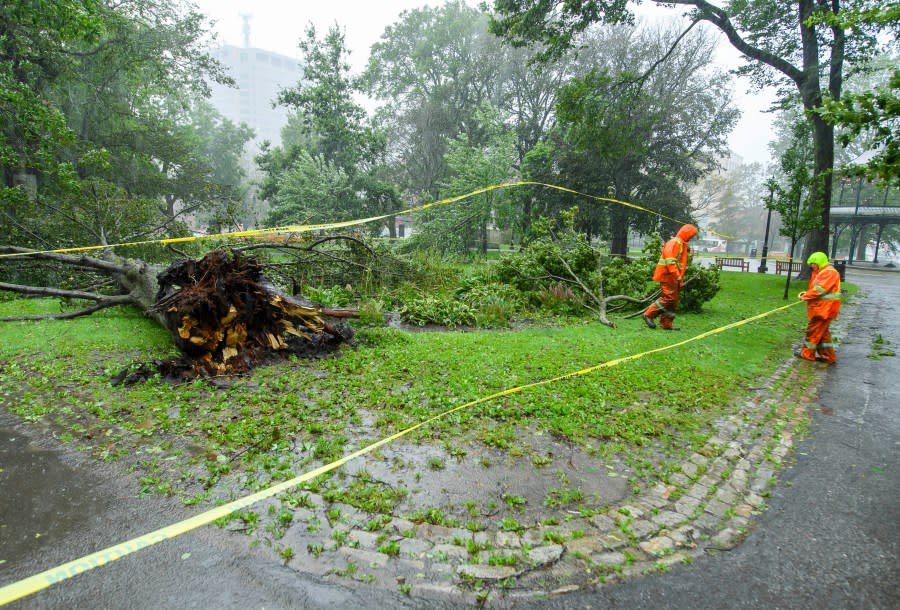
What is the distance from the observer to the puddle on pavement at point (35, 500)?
235cm

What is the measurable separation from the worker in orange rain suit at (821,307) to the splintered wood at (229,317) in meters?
6.26

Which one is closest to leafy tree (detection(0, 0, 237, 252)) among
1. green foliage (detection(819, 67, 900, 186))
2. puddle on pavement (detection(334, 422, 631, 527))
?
puddle on pavement (detection(334, 422, 631, 527))

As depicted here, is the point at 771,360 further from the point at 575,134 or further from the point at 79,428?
the point at 575,134

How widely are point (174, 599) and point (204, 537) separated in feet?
1.34

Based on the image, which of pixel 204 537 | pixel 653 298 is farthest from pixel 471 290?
pixel 204 537

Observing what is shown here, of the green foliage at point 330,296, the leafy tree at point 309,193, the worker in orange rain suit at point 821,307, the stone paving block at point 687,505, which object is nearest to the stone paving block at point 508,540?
the stone paving block at point 687,505

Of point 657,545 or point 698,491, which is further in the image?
point 698,491

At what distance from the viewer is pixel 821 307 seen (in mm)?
6164

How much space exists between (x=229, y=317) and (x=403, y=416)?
2.40 metres

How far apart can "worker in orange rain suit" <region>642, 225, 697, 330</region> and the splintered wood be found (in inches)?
205

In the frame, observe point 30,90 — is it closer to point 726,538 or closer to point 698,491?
point 698,491

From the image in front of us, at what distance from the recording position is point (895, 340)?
7816 millimetres

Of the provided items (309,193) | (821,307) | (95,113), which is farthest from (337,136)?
(821,307)

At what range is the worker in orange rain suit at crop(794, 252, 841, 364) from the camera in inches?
238
